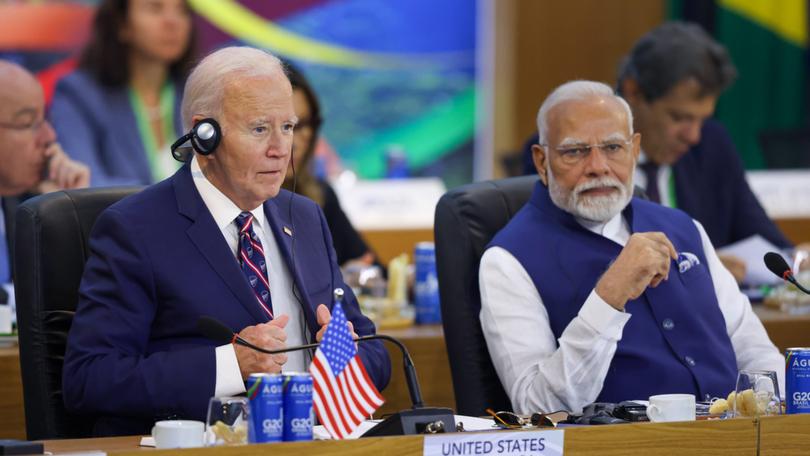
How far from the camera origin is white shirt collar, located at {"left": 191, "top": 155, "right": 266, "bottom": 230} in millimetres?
2863

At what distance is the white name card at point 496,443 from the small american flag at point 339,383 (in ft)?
0.68

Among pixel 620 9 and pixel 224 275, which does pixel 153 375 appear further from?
pixel 620 9

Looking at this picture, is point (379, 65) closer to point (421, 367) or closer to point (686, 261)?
point (421, 367)

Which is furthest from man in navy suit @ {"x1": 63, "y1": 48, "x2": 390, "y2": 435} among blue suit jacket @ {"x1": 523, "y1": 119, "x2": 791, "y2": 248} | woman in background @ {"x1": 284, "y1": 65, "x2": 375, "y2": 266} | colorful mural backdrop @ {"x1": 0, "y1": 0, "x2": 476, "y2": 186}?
colorful mural backdrop @ {"x1": 0, "y1": 0, "x2": 476, "y2": 186}

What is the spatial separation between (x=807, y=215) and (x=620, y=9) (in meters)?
1.93

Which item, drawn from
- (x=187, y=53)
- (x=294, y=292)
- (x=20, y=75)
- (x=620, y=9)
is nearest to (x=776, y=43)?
(x=620, y=9)

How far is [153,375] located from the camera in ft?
8.64

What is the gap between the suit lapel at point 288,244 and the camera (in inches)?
114

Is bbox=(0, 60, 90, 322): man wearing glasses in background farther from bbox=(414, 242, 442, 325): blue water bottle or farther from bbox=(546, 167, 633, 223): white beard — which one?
bbox=(546, 167, 633, 223): white beard

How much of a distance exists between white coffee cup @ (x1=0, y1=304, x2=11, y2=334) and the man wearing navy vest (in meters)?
1.36

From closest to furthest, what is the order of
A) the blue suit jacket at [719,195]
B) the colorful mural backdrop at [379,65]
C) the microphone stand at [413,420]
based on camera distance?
the microphone stand at [413,420] → the blue suit jacket at [719,195] → the colorful mural backdrop at [379,65]

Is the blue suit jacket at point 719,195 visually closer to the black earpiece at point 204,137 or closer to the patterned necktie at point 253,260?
the patterned necktie at point 253,260

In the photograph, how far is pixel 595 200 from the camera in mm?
3357

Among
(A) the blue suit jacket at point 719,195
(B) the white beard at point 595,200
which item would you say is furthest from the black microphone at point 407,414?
(A) the blue suit jacket at point 719,195
